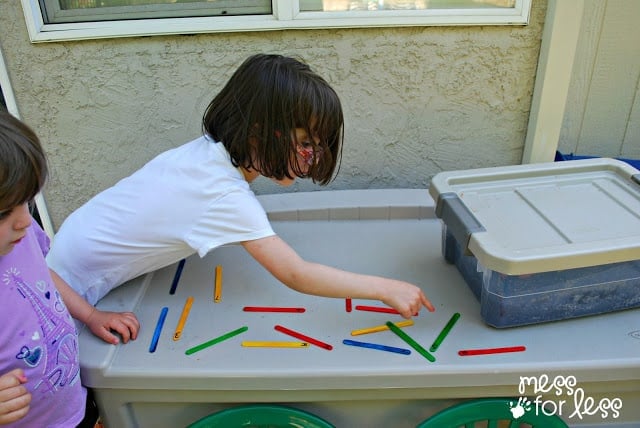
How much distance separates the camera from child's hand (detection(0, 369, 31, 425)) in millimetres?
598

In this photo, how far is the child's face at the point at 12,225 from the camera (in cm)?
57

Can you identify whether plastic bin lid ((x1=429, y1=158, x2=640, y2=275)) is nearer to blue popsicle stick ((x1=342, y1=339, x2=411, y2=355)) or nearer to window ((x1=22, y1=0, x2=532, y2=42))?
blue popsicle stick ((x1=342, y1=339, x2=411, y2=355))

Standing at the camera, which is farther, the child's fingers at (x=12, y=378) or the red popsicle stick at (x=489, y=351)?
the red popsicle stick at (x=489, y=351)

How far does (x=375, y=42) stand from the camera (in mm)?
1206

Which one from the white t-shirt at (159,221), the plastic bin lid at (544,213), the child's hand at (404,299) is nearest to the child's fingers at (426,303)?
the child's hand at (404,299)

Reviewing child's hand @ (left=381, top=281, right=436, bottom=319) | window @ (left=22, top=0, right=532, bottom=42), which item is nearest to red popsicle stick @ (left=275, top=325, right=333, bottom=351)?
child's hand @ (left=381, top=281, right=436, bottom=319)

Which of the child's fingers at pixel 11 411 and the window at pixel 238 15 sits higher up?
the window at pixel 238 15

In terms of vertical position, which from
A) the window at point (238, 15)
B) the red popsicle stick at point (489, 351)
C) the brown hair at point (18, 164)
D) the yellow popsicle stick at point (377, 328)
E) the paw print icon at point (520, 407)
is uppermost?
the window at point (238, 15)

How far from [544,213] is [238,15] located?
801mm

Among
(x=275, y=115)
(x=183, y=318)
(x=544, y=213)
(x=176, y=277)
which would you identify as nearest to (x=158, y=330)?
(x=183, y=318)

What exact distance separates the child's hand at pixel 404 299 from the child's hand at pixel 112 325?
395 millimetres

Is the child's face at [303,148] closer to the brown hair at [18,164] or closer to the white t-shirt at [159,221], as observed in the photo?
the white t-shirt at [159,221]

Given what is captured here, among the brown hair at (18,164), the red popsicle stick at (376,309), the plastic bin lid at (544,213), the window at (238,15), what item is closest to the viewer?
the brown hair at (18,164)

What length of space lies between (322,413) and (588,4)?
1275mm
